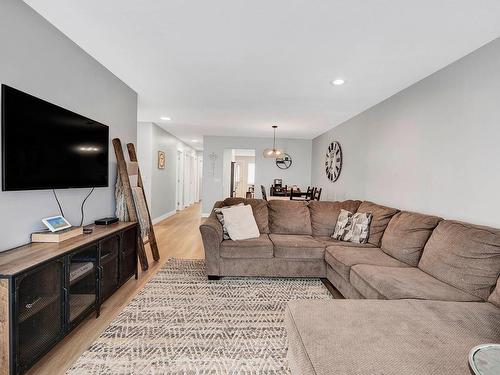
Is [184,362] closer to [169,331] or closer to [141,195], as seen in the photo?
[169,331]

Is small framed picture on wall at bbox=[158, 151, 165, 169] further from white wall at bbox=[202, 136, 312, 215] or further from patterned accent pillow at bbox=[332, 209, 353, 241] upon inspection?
patterned accent pillow at bbox=[332, 209, 353, 241]

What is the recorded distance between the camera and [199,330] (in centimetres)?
212

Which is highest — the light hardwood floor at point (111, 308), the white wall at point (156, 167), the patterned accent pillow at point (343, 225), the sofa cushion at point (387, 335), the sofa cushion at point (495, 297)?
the white wall at point (156, 167)

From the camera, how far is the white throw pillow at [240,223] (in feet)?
10.8

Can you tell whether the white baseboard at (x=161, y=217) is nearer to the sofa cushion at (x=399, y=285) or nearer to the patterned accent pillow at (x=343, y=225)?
the patterned accent pillow at (x=343, y=225)

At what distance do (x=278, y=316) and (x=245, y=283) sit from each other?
31.0 inches

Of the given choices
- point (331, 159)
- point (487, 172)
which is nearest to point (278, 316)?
point (487, 172)

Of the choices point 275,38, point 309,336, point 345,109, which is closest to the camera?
point 309,336

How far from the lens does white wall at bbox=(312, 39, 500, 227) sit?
7.14ft

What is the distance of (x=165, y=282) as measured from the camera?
3.04m

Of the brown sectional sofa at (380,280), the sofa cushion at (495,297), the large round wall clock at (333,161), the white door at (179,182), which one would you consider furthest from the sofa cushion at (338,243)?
the white door at (179,182)

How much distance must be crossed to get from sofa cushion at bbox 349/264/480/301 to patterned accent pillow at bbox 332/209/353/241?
3.37ft

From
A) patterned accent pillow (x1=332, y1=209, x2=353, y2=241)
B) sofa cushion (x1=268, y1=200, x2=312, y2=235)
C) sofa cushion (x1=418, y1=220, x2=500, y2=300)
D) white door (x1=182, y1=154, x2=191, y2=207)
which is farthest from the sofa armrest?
white door (x1=182, y1=154, x2=191, y2=207)

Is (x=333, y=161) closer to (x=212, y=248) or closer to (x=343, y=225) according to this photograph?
(x=343, y=225)
